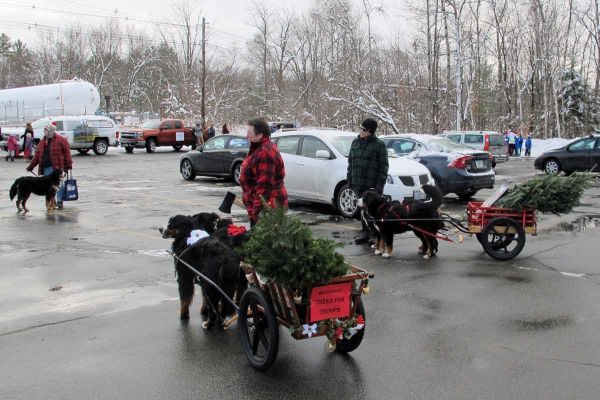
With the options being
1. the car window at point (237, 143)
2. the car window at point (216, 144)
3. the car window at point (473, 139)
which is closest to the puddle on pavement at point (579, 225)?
the car window at point (237, 143)

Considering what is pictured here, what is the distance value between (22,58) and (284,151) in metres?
73.7

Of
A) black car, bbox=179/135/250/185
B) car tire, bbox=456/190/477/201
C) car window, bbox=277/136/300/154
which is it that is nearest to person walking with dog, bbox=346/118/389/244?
car window, bbox=277/136/300/154

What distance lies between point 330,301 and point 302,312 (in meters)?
0.22

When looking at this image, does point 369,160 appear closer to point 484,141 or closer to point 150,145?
point 484,141

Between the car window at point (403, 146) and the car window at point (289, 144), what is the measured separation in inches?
178

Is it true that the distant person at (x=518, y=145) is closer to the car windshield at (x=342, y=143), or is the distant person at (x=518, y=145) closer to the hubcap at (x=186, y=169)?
the hubcap at (x=186, y=169)

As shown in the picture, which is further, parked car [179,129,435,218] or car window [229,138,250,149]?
car window [229,138,250,149]

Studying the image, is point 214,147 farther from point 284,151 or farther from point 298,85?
point 298,85

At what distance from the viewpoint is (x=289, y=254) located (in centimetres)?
431

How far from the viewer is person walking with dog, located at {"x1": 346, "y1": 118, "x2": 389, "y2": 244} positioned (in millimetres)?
9031

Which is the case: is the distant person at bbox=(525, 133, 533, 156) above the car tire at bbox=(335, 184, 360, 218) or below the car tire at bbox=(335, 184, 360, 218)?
above

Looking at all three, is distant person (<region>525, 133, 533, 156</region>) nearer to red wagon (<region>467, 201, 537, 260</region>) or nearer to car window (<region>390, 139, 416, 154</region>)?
car window (<region>390, 139, 416, 154</region>)

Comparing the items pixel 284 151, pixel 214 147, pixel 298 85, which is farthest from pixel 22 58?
pixel 284 151

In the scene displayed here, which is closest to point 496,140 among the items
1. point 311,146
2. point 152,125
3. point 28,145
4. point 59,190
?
point 311,146
